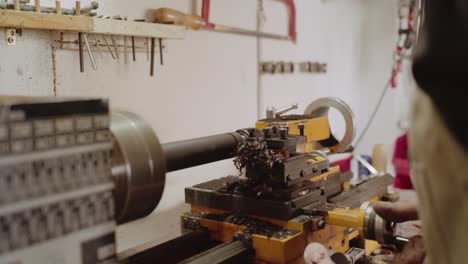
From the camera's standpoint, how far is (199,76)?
7.50 feet

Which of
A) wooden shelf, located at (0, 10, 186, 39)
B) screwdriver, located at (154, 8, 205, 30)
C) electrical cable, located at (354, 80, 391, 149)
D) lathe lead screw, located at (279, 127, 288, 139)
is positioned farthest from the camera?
electrical cable, located at (354, 80, 391, 149)

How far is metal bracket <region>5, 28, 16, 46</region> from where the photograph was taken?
60.2 inches

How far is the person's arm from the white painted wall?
1.37m

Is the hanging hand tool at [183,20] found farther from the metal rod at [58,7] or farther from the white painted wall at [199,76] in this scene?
the metal rod at [58,7]

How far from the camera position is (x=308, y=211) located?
1.27 metres

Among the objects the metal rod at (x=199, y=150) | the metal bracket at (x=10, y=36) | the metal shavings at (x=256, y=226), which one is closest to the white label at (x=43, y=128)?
the metal rod at (x=199, y=150)

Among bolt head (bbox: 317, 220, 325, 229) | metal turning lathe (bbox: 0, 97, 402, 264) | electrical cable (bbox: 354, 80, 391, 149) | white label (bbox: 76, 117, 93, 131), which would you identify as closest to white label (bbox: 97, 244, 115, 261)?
metal turning lathe (bbox: 0, 97, 402, 264)

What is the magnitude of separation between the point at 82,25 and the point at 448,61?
1.29 m

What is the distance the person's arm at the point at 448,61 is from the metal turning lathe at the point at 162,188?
0.46 metres

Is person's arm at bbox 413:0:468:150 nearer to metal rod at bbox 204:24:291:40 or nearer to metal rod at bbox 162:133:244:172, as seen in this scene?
metal rod at bbox 162:133:244:172

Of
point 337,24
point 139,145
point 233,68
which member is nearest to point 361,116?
point 337,24

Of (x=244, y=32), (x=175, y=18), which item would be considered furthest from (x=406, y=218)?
(x=244, y=32)

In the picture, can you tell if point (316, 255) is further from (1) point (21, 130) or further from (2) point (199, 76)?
(2) point (199, 76)

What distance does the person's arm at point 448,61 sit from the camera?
547 millimetres
